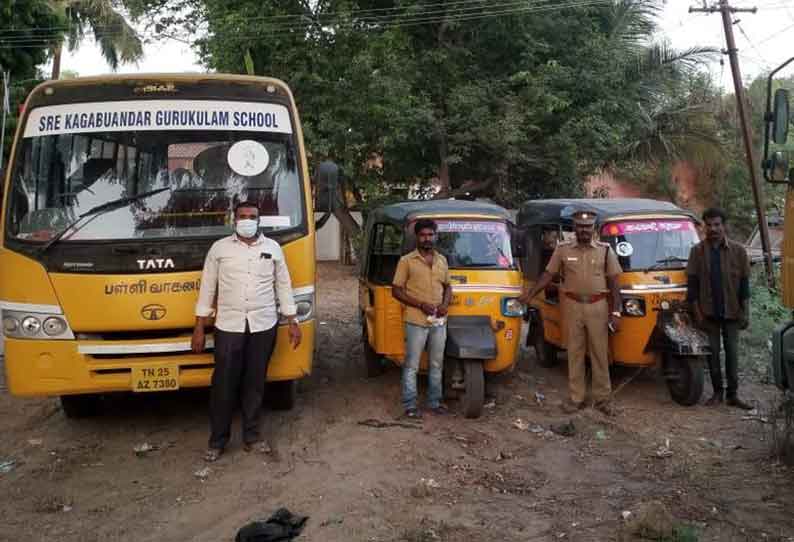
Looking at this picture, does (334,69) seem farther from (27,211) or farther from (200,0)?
(27,211)

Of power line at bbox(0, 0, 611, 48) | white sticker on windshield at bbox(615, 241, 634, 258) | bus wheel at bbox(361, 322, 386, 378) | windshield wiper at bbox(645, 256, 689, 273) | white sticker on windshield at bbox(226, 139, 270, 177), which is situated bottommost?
bus wheel at bbox(361, 322, 386, 378)

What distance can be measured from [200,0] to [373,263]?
12111 mm

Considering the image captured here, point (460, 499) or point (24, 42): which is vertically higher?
point (24, 42)

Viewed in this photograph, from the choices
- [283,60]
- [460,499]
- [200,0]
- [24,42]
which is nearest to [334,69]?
[283,60]

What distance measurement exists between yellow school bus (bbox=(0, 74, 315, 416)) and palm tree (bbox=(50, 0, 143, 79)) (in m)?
19.6

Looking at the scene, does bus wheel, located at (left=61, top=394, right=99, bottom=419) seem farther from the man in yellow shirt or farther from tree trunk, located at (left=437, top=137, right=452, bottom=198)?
tree trunk, located at (left=437, top=137, right=452, bottom=198)

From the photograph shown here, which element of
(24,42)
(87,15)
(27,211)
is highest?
(87,15)

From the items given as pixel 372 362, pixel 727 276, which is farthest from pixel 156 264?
pixel 727 276

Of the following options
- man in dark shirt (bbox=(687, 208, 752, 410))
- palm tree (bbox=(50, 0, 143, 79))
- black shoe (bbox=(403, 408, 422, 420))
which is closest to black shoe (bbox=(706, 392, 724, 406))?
man in dark shirt (bbox=(687, 208, 752, 410))

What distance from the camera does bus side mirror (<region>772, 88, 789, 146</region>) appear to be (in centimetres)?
531

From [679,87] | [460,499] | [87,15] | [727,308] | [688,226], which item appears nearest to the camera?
[460,499]

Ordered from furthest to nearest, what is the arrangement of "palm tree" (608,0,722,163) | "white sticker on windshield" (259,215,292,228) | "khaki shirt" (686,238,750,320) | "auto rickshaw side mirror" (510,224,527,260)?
"palm tree" (608,0,722,163), "auto rickshaw side mirror" (510,224,527,260), "khaki shirt" (686,238,750,320), "white sticker on windshield" (259,215,292,228)

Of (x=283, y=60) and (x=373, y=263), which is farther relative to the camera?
(x=283, y=60)

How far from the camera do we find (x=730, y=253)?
727cm
